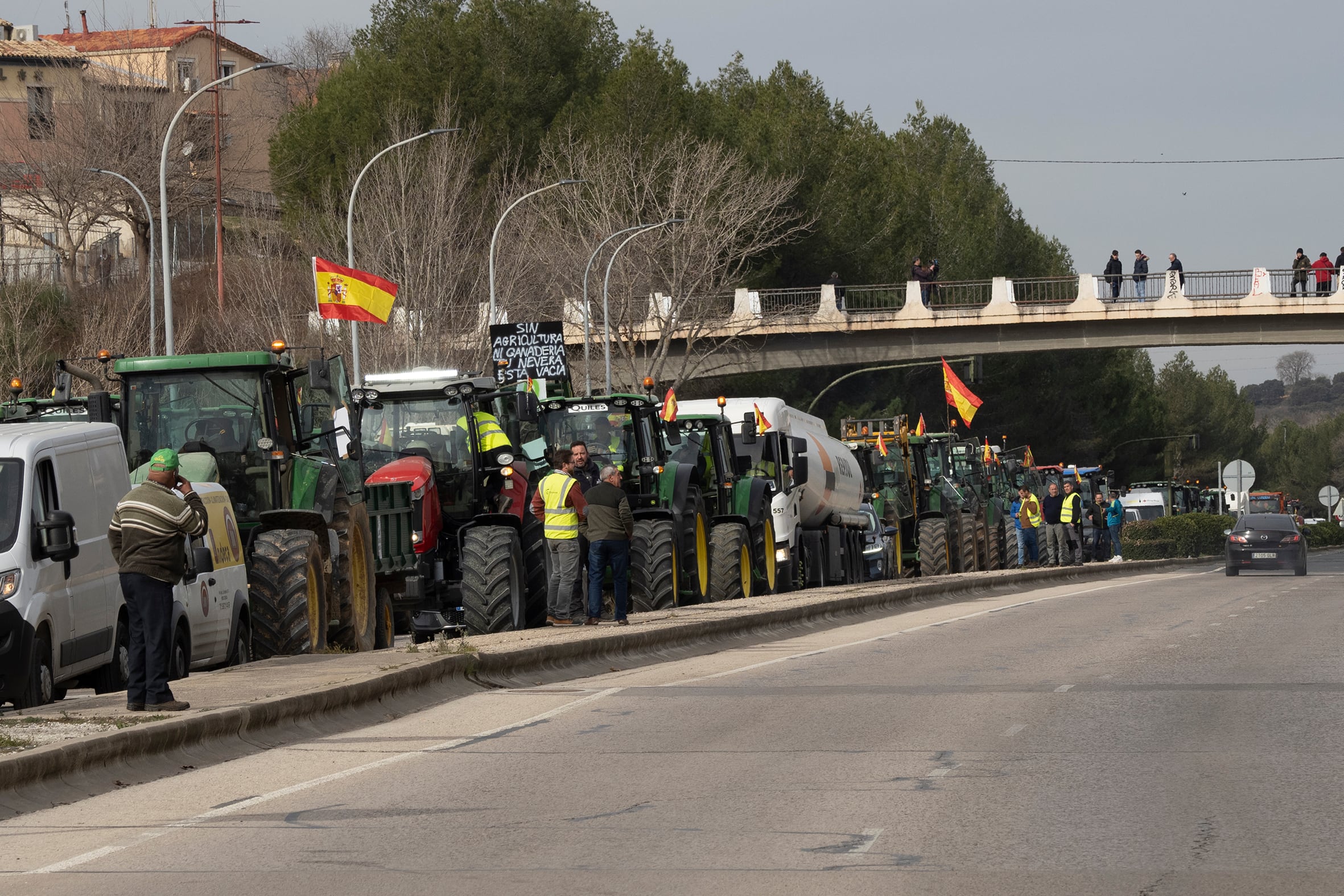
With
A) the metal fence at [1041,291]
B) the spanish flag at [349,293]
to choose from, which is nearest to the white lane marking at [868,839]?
the spanish flag at [349,293]

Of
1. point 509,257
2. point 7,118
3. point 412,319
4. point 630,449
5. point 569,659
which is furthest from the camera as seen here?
point 7,118

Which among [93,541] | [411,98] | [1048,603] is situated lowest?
[1048,603]

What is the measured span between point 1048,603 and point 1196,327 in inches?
1427

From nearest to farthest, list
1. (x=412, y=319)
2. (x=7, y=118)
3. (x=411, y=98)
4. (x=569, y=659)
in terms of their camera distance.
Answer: (x=569, y=659), (x=412, y=319), (x=411, y=98), (x=7, y=118)

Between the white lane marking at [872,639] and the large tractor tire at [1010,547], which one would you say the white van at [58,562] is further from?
the large tractor tire at [1010,547]

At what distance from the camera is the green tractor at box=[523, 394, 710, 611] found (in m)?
23.4

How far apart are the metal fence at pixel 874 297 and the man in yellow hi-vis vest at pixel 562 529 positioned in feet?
158

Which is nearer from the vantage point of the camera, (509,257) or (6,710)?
(6,710)

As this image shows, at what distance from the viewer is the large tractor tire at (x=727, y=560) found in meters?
27.5

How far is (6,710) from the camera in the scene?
44.0 feet

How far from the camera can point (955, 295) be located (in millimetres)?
70812

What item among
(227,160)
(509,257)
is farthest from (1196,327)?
(227,160)

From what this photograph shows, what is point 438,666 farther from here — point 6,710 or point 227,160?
point 227,160

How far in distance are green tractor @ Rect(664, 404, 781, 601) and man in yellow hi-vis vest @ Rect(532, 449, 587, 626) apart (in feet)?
22.9
